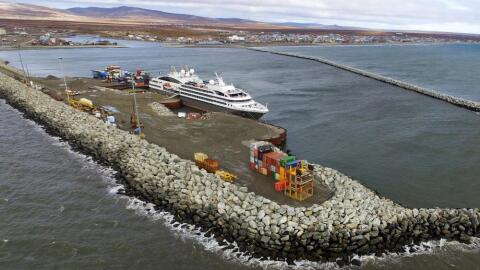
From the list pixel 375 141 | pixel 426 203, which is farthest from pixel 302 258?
pixel 375 141

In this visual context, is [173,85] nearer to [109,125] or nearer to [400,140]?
[109,125]

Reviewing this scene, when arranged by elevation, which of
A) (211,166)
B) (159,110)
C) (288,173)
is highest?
(288,173)

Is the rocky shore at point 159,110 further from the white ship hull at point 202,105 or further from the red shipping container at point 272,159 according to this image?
the red shipping container at point 272,159

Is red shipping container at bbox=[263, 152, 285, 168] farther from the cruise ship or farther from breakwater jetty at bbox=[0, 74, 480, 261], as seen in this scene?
the cruise ship

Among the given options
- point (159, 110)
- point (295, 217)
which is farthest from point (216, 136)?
point (295, 217)

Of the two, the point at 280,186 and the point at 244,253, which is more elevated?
the point at 280,186

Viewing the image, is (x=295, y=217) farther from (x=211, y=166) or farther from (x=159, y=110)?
(x=159, y=110)

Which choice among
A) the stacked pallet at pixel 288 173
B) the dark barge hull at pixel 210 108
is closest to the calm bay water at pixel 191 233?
the dark barge hull at pixel 210 108
